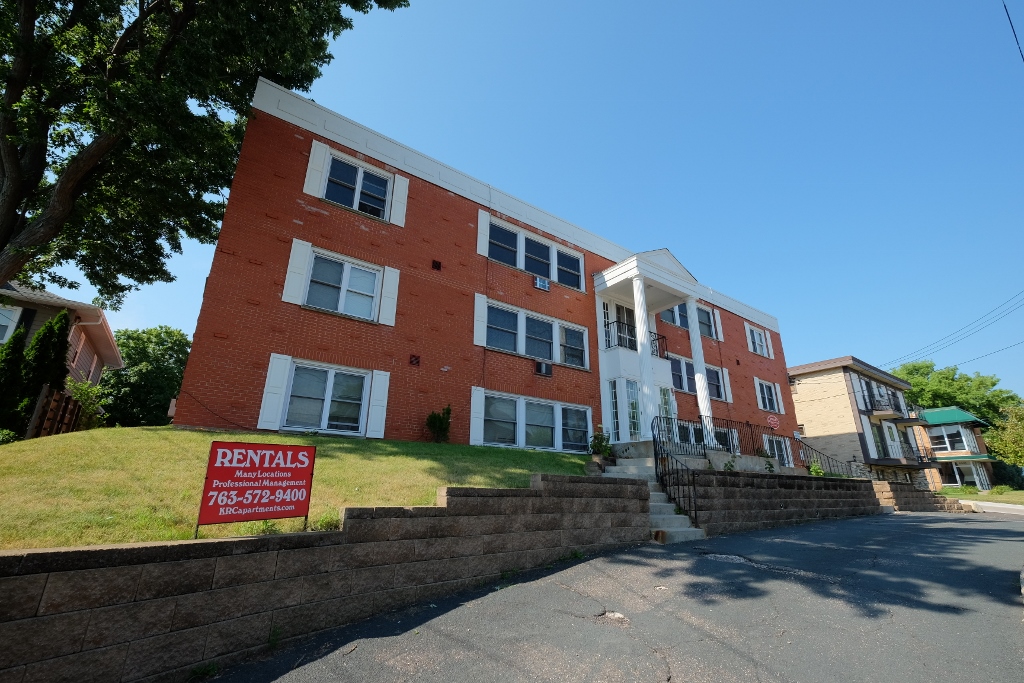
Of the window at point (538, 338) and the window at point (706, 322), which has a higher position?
the window at point (706, 322)

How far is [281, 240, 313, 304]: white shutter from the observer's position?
11.2 metres

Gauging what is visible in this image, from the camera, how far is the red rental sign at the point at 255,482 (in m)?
4.39

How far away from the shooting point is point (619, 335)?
17.7 m

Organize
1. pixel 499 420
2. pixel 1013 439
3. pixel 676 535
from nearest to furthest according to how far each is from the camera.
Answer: pixel 676 535 → pixel 499 420 → pixel 1013 439

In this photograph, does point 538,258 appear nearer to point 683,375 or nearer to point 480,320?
point 480,320

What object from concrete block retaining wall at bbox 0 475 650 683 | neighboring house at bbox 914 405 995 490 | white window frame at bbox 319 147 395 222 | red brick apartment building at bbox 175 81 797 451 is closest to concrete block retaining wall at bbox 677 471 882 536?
red brick apartment building at bbox 175 81 797 451

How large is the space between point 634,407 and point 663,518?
Answer: 7.10 m

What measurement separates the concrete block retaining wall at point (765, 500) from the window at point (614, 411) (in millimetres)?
4783

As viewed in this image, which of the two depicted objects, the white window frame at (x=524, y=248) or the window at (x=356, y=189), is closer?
the window at (x=356, y=189)

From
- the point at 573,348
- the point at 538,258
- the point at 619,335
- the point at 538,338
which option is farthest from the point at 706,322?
the point at 538,338

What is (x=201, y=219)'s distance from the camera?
14836 mm

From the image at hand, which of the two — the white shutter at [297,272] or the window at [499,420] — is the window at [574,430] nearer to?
the window at [499,420]

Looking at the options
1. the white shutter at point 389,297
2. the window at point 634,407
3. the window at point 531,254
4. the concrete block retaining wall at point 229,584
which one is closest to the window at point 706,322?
the window at point 634,407

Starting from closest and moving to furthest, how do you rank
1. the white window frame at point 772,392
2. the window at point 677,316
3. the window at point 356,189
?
1. the window at point 356,189
2. the window at point 677,316
3. the white window frame at point 772,392
